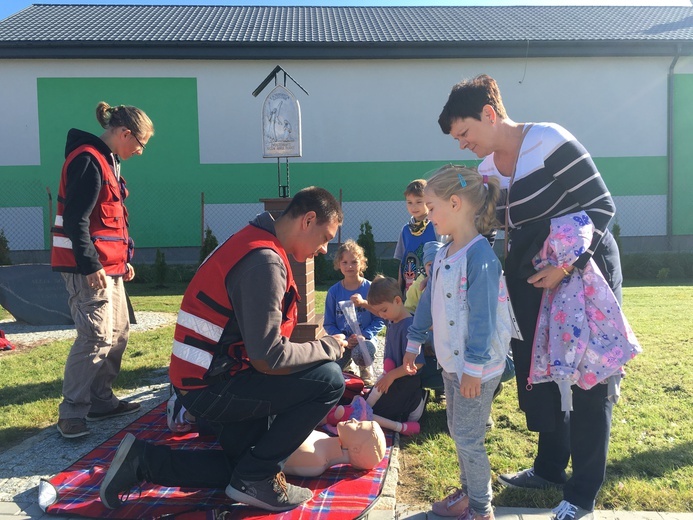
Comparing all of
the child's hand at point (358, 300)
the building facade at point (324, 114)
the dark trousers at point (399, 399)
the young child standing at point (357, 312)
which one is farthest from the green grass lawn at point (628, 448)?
the building facade at point (324, 114)

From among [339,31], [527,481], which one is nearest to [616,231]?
[339,31]

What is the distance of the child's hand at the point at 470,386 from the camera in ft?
7.98

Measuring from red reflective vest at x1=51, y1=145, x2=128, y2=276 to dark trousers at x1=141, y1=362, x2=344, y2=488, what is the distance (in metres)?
1.51

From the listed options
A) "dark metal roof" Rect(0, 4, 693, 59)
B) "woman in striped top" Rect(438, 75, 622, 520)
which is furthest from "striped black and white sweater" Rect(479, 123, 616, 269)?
"dark metal roof" Rect(0, 4, 693, 59)

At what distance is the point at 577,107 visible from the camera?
1500 cm

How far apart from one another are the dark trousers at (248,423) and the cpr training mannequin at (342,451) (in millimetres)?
336

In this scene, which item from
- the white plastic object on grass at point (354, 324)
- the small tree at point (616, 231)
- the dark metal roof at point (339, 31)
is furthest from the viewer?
the dark metal roof at point (339, 31)

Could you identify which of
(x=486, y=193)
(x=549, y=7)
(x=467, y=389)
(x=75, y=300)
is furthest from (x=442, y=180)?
(x=549, y=7)

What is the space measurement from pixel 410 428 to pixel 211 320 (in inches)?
65.5

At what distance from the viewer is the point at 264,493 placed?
2.67 metres

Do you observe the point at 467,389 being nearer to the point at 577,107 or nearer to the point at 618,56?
the point at 577,107

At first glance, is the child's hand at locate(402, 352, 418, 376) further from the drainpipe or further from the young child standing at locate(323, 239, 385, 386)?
the drainpipe

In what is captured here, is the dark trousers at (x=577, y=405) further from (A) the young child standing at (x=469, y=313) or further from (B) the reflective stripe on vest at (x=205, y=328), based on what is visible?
(B) the reflective stripe on vest at (x=205, y=328)

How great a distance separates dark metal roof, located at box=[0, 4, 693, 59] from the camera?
14.3 m
